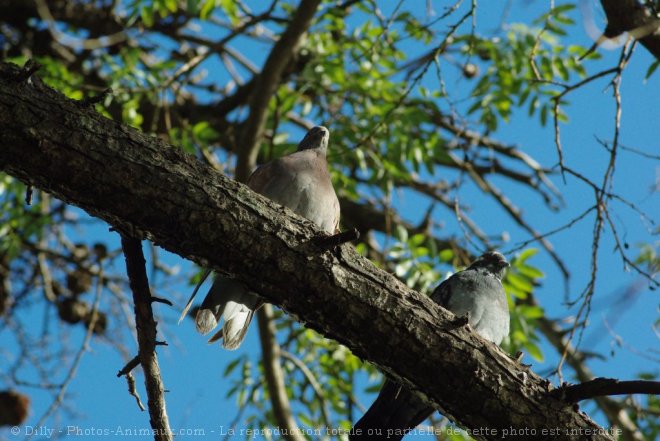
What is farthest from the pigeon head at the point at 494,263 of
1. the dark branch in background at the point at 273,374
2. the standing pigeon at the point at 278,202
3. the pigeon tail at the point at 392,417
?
the pigeon tail at the point at 392,417

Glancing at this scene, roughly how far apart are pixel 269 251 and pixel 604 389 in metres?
1.25

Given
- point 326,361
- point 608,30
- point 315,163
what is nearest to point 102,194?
point 315,163

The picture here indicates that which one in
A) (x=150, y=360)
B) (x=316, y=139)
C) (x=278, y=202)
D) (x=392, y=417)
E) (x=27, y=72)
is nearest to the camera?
(x=27, y=72)

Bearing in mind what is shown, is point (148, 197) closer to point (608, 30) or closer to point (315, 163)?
point (315, 163)

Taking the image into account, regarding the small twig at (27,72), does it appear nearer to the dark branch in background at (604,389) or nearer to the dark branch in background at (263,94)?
the dark branch in background at (604,389)

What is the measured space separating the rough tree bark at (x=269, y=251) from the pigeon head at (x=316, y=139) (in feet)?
7.69

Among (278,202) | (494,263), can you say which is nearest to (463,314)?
(494,263)

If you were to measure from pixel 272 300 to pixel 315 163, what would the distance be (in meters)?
1.96

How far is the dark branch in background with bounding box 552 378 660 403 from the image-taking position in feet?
8.19

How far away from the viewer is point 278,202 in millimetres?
4273

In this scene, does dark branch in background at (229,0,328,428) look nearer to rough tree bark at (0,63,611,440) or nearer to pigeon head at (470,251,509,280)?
pigeon head at (470,251,509,280)

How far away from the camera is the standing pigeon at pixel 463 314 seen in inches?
143

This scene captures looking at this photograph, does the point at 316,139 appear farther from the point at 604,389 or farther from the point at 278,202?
the point at 604,389

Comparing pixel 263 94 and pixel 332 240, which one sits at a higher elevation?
pixel 263 94
